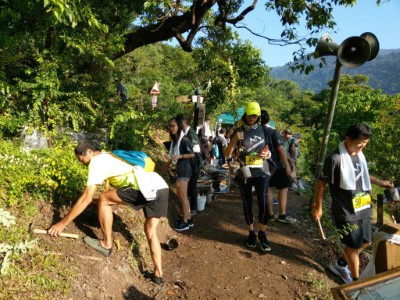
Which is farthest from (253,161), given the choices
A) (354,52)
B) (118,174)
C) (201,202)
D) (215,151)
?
(215,151)

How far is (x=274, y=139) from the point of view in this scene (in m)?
4.67

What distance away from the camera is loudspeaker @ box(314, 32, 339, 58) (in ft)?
18.0

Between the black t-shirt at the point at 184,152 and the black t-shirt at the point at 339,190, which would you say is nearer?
the black t-shirt at the point at 339,190

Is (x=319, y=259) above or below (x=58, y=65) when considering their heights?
below

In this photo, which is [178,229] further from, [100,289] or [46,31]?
[46,31]

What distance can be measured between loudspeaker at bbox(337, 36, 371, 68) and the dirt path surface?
2920 mm

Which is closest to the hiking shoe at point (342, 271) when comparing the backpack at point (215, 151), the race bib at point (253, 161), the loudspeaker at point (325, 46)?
the race bib at point (253, 161)

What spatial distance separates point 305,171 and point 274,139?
8.46 metres

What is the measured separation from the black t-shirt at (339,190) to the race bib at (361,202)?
1.4 inches

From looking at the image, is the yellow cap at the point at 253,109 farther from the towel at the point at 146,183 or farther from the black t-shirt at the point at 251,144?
the towel at the point at 146,183

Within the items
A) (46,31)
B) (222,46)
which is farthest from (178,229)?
(222,46)

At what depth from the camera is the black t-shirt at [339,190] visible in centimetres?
352

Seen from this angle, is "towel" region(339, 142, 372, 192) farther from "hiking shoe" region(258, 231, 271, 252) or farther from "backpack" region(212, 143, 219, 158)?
"backpack" region(212, 143, 219, 158)

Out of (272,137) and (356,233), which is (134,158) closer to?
(272,137)
